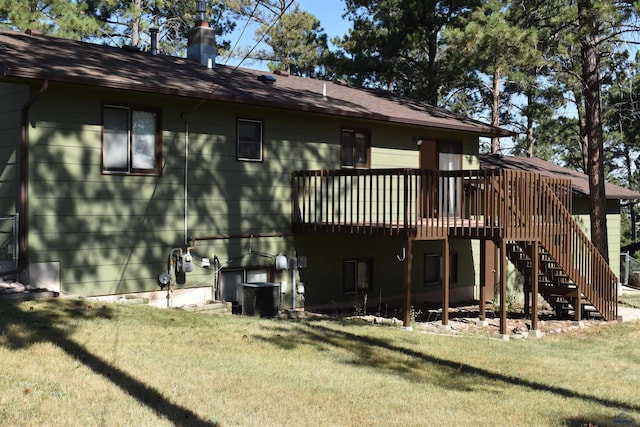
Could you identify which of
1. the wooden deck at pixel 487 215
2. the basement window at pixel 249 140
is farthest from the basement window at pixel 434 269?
the basement window at pixel 249 140

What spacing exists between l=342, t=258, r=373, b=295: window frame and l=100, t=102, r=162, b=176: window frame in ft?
18.3

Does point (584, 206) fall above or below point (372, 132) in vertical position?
below

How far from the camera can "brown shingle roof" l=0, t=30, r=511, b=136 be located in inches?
462

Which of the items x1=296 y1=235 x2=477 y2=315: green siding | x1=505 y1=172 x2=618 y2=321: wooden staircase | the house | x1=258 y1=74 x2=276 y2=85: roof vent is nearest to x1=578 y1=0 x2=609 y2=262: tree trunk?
x1=505 y1=172 x2=618 y2=321: wooden staircase

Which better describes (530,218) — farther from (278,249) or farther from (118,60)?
(118,60)

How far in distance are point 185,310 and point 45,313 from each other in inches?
122

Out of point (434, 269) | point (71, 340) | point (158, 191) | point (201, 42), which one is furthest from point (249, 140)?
point (434, 269)

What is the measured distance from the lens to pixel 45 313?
9594 millimetres

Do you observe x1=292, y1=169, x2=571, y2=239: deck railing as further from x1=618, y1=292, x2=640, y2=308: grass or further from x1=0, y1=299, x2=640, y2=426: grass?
x1=618, y1=292, x2=640, y2=308: grass

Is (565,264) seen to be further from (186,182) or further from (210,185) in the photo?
(186,182)

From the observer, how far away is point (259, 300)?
13430 mm

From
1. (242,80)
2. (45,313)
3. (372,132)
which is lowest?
(45,313)

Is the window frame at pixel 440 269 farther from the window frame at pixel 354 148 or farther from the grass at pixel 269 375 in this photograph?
the grass at pixel 269 375

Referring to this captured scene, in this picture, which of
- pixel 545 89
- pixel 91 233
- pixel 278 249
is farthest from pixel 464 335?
pixel 545 89
